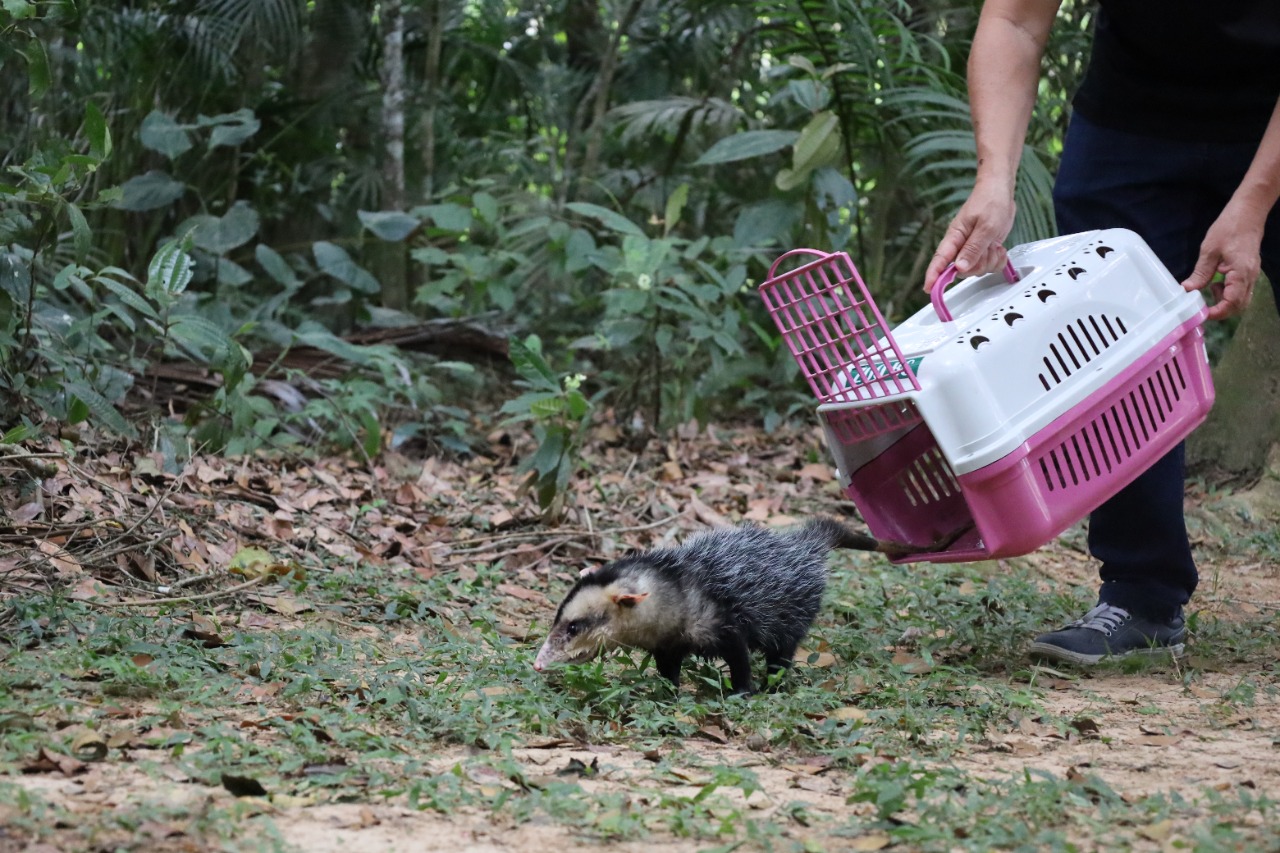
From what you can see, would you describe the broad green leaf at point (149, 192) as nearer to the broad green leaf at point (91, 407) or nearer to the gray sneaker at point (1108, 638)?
the broad green leaf at point (91, 407)

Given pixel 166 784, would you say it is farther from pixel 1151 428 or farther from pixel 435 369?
pixel 435 369

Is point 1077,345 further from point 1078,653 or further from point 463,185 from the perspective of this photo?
point 463,185

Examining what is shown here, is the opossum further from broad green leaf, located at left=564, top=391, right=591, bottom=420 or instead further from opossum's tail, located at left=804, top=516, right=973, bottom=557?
broad green leaf, located at left=564, top=391, right=591, bottom=420

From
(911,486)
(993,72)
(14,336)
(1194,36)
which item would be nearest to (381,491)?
(14,336)

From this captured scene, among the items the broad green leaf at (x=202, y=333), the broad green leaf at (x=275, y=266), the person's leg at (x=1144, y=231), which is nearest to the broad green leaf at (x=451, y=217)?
the broad green leaf at (x=275, y=266)

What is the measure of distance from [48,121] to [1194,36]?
18.8 feet

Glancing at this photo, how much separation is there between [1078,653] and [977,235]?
1.33 m

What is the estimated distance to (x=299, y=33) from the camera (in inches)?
323

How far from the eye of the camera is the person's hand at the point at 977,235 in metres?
3.35

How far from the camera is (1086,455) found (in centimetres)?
326

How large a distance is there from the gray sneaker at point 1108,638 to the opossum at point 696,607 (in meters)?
0.62

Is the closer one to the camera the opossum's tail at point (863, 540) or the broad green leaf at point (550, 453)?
the opossum's tail at point (863, 540)

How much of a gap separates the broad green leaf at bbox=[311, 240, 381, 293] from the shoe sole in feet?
15.5

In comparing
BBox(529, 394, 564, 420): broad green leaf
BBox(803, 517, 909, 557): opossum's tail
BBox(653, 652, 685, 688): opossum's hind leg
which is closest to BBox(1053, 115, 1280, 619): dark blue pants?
BBox(803, 517, 909, 557): opossum's tail
